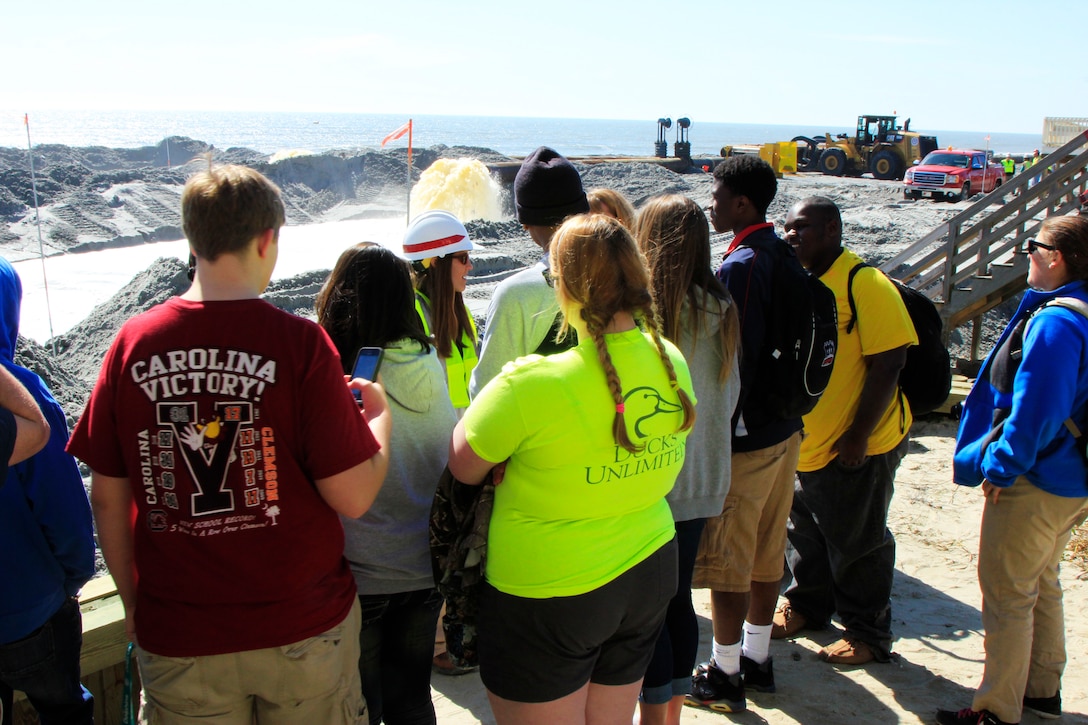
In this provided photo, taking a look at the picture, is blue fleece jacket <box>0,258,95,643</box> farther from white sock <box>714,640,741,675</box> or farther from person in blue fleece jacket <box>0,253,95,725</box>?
white sock <box>714,640,741,675</box>

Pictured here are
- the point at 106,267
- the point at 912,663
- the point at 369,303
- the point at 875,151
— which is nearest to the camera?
the point at 369,303

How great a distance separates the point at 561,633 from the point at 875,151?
36.0 metres

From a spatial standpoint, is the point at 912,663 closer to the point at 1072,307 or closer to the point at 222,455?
the point at 1072,307

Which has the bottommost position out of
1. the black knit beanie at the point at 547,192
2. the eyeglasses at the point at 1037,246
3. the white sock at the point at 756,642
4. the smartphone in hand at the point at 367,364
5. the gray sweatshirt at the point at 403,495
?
the white sock at the point at 756,642

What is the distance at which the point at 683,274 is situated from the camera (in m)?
2.61

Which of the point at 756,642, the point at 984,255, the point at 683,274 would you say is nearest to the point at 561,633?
the point at 683,274

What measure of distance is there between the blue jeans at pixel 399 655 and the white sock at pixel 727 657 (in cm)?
125

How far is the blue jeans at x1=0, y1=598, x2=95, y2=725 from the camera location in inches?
89.1

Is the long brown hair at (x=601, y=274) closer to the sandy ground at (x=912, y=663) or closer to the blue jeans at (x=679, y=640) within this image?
the blue jeans at (x=679, y=640)

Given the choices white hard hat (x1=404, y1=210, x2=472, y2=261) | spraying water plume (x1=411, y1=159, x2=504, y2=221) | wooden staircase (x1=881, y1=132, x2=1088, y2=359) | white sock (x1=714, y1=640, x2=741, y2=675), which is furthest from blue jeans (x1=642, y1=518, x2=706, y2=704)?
spraying water plume (x1=411, y1=159, x2=504, y2=221)

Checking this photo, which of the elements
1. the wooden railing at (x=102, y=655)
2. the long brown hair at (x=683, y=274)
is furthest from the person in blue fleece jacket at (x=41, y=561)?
the long brown hair at (x=683, y=274)

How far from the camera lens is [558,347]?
2461 mm

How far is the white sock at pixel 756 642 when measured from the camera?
3.27 meters

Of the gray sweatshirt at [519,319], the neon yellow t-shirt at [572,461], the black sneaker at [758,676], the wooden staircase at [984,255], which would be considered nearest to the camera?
the neon yellow t-shirt at [572,461]
